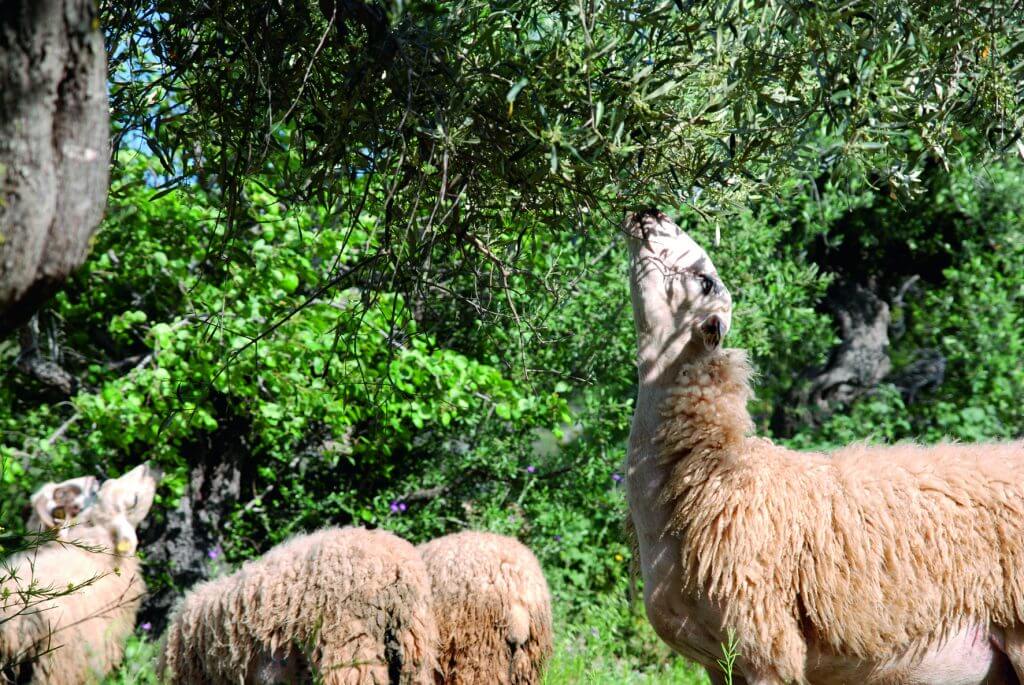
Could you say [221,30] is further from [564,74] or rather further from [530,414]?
[530,414]

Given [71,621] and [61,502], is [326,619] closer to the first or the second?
[71,621]

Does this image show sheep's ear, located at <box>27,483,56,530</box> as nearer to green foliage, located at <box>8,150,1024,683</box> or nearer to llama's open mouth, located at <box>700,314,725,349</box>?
green foliage, located at <box>8,150,1024,683</box>

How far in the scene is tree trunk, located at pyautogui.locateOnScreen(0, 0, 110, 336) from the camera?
145cm

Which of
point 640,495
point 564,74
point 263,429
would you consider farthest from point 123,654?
point 564,74

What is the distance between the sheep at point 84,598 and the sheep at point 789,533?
8.88 feet

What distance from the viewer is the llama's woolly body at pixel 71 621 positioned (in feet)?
15.4

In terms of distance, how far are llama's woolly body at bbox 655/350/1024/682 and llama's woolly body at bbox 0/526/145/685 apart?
2.96 m

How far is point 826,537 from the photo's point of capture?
11.3 ft

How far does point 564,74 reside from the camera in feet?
9.03

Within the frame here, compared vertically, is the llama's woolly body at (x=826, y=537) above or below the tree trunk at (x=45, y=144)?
below

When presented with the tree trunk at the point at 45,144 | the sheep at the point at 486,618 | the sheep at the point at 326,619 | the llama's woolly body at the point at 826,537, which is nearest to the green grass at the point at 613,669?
the sheep at the point at 486,618

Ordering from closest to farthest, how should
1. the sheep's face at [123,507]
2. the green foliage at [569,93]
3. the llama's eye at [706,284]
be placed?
the green foliage at [569,93], the llama's eye at [706,284], the sheep's face at [123,507]

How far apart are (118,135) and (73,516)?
324 centimetres

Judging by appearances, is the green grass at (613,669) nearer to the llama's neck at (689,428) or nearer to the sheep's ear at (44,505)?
the llama's neck at (689,428)
